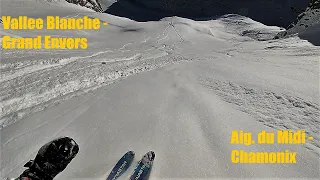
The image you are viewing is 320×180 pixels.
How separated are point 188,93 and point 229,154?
2.48m

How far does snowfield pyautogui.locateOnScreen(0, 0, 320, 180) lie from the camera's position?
393cm

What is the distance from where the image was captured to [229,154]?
4.12 meters

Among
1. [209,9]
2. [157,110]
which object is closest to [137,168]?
[157,110]

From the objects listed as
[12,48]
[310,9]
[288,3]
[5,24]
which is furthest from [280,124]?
[288,3]

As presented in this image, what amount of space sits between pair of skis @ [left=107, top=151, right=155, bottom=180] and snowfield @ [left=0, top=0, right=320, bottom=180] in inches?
3.9

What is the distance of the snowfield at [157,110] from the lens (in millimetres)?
3926

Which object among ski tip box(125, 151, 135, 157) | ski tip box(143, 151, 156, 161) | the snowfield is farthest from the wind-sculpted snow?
ski tip box(125, 151, 135, 157)

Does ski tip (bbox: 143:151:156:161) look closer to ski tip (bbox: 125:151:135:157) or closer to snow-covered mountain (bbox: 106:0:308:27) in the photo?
ski tip (bbox: 125:151:135:157)

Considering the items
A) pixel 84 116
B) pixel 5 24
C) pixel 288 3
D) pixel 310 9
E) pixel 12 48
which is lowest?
pixel 84 116

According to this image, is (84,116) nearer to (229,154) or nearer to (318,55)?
(229,154)

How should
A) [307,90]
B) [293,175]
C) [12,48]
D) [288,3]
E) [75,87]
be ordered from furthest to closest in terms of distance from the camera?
[288,3] < [12,48] < [75,87] < [307,90] < [293,175]

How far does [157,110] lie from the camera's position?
5508 mm

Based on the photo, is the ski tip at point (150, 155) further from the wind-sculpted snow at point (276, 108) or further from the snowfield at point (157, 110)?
the wind-sculpted snow at point (276, 108)

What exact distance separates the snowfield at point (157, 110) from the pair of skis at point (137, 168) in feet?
0.33
